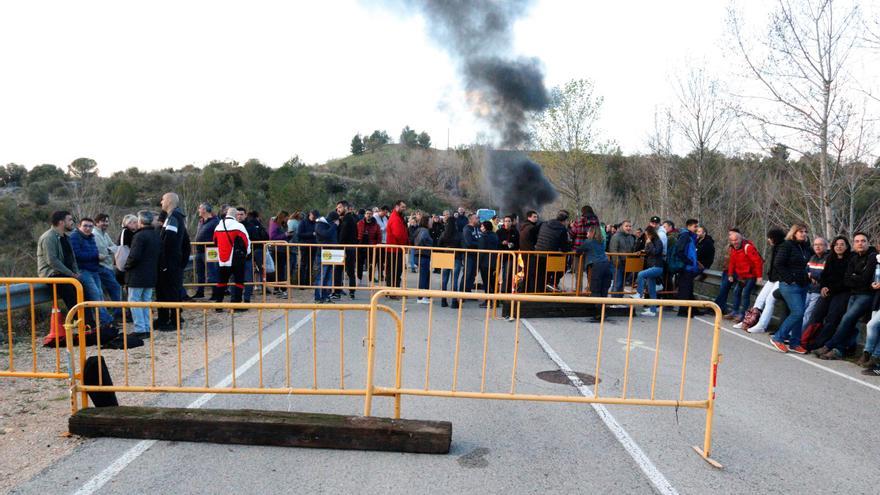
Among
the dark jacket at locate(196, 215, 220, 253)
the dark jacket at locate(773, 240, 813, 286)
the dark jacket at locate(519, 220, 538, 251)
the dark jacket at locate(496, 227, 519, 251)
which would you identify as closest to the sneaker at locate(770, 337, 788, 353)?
the dark jacket at locate(773, 240, 813, 286)

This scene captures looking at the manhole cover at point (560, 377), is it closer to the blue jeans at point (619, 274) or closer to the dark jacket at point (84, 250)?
→ the blue jeans at point (619, 274)

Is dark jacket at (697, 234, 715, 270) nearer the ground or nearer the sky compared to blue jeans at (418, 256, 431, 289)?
nearer the sky

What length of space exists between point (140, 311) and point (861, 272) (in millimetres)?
9818

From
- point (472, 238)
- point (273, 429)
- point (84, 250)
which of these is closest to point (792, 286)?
point (472, 238)

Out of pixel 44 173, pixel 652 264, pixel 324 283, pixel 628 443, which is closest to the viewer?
pixel 628 443

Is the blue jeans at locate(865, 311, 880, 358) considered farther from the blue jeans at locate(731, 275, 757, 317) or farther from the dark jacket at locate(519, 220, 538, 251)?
the dark jacket at locate(519, 220, 538, 251)

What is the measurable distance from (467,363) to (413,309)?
4283 millimetres

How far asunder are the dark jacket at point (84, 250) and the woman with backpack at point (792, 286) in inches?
396

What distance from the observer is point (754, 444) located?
16.0 ft

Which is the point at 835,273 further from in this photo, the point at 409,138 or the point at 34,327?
the point at 409,138

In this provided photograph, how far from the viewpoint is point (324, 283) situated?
1241 centimetres

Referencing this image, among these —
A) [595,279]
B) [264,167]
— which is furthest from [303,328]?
[264,167]

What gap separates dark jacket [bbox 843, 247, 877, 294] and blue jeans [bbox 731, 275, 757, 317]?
8.76 feet

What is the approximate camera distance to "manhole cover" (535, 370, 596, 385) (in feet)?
21.2
